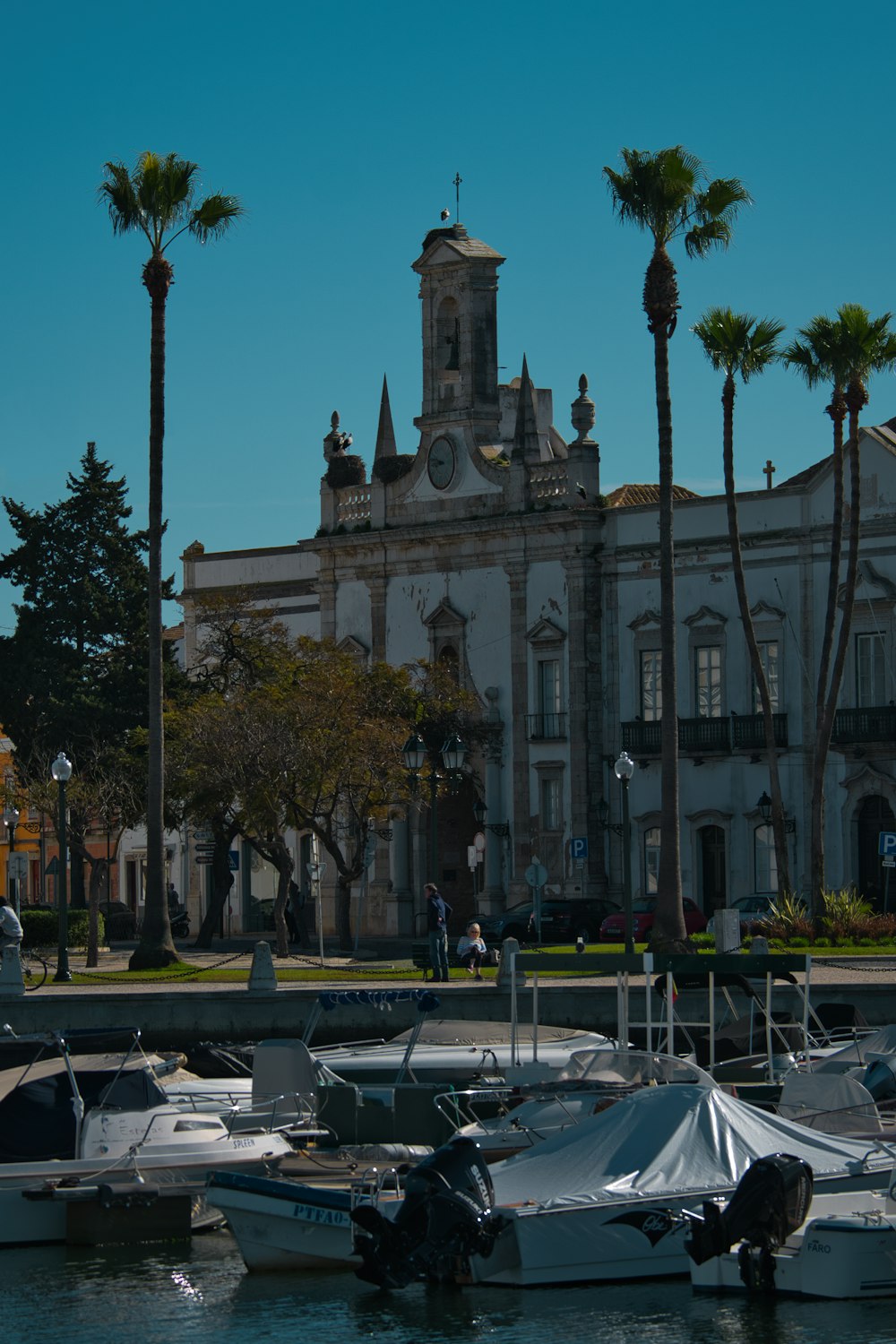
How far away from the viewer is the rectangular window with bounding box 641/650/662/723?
62812 mm

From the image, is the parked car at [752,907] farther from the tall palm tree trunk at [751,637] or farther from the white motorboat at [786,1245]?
the white motorboat at [786,1245]

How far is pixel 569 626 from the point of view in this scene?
64062 millimetres

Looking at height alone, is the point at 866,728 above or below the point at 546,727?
below

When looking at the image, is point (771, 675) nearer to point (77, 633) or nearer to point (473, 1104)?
point (77, 633)

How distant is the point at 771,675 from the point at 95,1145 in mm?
36658

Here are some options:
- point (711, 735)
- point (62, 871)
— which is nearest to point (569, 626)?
point (711, 735)

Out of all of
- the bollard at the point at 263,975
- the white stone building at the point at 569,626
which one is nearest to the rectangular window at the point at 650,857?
the white stone building at the point at 569,626

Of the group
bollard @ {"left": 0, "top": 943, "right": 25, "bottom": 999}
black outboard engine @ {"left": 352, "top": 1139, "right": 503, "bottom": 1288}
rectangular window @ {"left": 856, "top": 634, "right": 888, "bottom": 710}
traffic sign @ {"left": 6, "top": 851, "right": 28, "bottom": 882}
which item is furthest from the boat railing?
traffic sign @ {"left": 6, "top": 851, "right": 28, "bottom": 882}

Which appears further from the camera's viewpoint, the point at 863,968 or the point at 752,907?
the point at 752,907

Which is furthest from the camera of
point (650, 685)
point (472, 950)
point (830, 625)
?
point (650, 685)

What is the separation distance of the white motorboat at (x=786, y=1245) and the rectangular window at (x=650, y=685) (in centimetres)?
4080

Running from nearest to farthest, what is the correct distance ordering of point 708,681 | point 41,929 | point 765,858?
point 41,929 → point 765,858 → point 708,681

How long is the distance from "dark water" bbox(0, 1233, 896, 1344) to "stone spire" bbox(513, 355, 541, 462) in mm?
42612

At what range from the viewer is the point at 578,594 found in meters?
63.8
